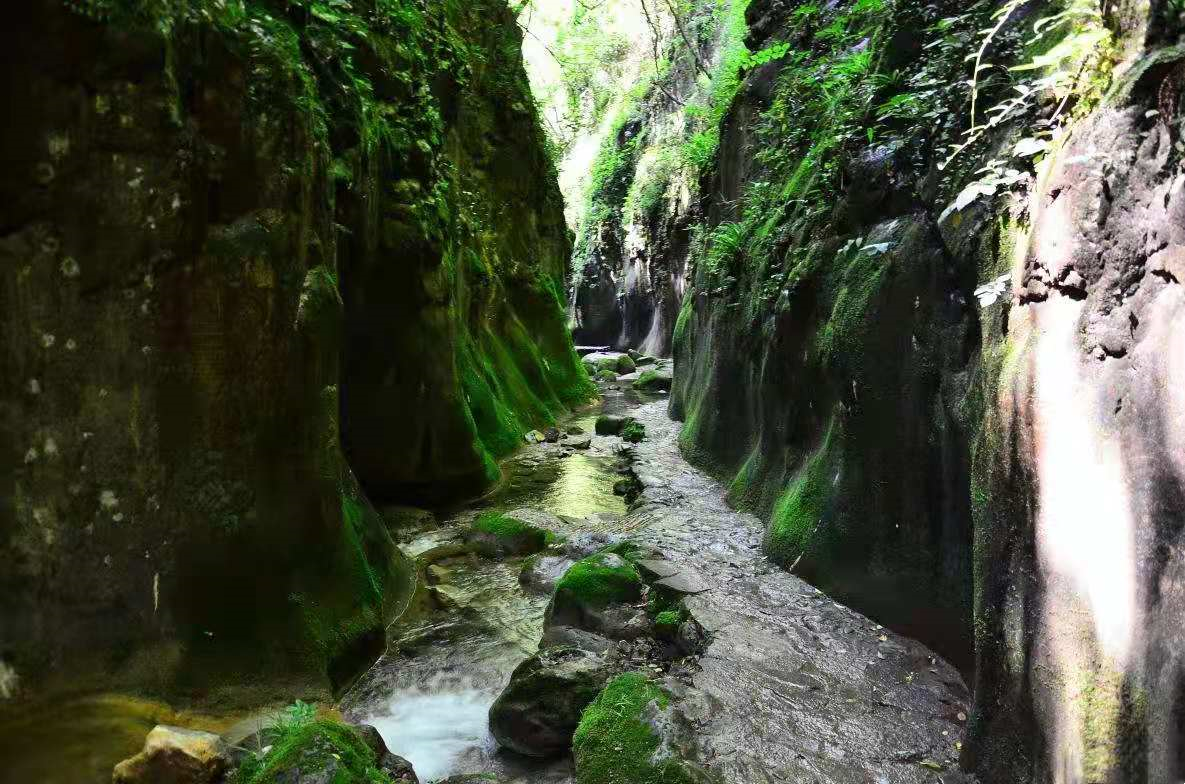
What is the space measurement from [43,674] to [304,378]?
6.91ft

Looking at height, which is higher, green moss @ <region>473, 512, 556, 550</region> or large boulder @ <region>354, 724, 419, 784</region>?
green moss @ <region>473, 512, 556, 550</region>

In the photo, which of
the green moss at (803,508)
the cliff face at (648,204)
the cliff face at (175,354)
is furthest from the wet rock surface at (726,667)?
the cliff face at (648,204)

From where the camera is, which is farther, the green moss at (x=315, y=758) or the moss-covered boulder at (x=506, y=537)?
the moss-covered boulder at (x=506, y=537)

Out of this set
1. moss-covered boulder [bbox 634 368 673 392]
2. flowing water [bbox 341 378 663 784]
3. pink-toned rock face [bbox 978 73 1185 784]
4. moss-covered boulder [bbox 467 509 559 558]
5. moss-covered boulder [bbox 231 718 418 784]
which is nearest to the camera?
pink-toned rock face [bbox 978 73 1185 784]

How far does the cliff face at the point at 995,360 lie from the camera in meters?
2.63

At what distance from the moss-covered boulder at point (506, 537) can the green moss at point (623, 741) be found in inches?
142

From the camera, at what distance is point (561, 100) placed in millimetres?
36750

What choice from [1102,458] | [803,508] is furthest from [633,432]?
[1102,458]

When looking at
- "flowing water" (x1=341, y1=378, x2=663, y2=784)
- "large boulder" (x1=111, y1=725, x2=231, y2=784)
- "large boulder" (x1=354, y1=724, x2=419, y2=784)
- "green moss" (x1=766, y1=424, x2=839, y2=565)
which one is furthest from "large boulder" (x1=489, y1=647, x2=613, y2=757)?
"green moss" (x1=766, y1=424, x2=839, y2=565)

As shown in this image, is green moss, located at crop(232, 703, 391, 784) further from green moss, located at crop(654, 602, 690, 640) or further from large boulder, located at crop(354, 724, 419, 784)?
green moss, located at crop(654, 602, 690, 640)

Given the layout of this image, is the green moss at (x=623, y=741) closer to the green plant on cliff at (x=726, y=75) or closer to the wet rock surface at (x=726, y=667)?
the wet rock surface at (x=726, y=667)

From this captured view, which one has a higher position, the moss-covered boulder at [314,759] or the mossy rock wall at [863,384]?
the mossy rock wall at [863,384]

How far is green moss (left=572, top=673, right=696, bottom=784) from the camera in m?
3.54

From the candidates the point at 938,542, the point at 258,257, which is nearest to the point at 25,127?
the point at 258,257
